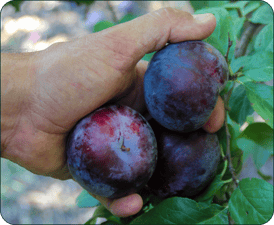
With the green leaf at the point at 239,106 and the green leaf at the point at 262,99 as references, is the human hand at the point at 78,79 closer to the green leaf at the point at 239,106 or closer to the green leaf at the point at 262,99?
the green leaf at the point at 262,99

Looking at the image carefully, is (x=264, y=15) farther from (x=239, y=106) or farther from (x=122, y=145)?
(x=122, y=145)

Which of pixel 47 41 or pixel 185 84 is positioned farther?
pixel 47 41

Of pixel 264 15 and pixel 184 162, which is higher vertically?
pixel 264 15

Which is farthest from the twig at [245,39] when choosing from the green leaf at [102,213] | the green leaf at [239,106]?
the green leaf at [102,213]

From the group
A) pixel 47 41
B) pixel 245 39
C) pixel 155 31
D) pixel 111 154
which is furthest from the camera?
pixel 47 41

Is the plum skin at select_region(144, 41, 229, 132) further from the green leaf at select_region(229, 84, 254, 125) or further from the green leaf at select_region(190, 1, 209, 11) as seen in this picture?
the green leaf at select_region(190, 1, 209, 11)

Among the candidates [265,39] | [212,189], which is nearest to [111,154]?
[212,189]
